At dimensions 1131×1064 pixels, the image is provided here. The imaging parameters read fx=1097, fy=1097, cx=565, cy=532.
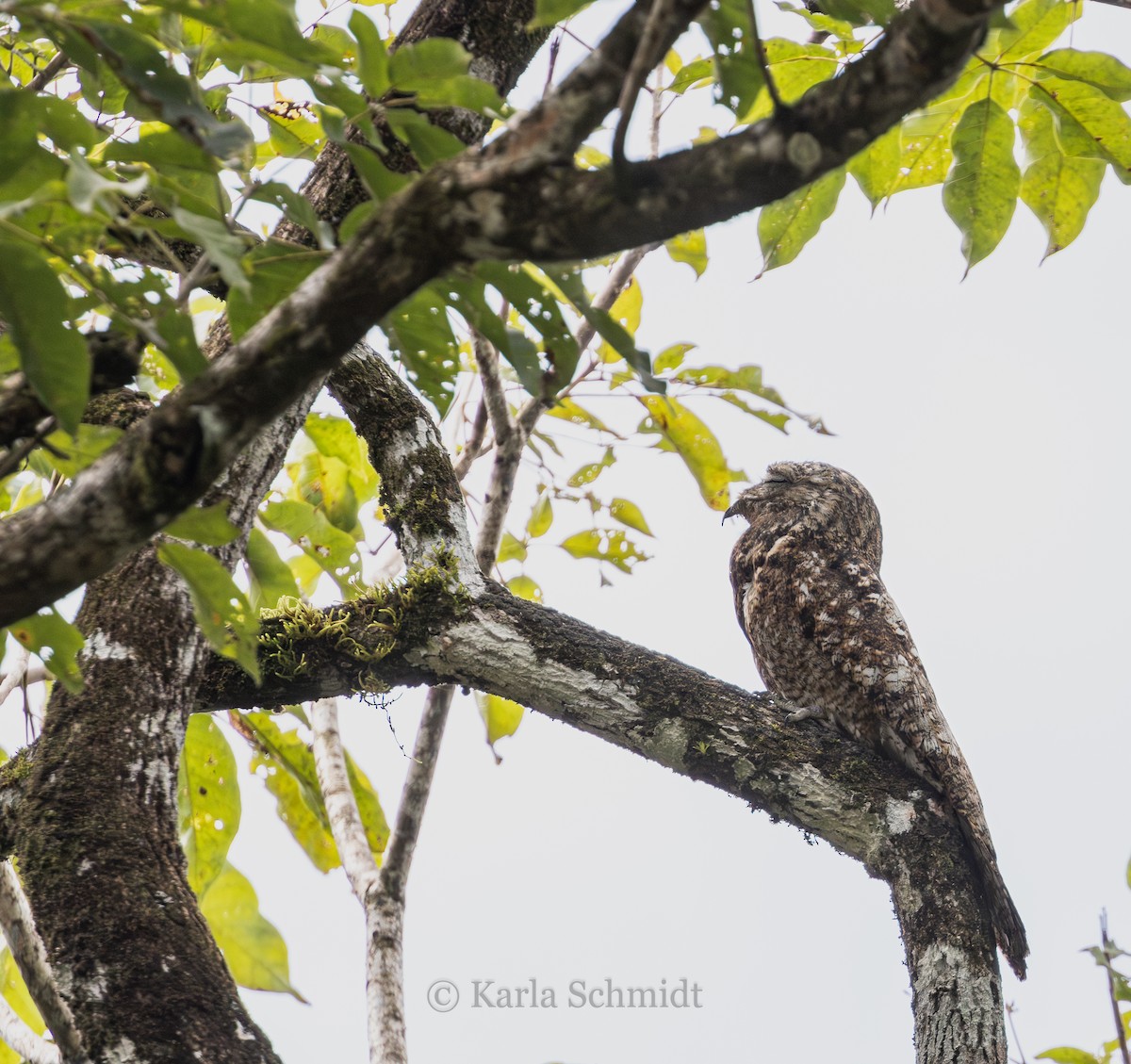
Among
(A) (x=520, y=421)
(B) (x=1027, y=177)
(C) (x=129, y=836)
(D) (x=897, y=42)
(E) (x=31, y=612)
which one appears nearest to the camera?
(D) (x=897, y=42)

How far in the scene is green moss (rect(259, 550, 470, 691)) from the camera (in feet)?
8.16

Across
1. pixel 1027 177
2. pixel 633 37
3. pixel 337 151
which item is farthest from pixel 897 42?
pixel 337 151

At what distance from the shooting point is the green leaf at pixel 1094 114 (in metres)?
2.00

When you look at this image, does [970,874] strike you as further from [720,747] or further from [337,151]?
[337,151]

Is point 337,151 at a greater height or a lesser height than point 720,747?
greater

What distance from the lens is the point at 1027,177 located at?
228 centimetres

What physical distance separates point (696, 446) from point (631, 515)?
1.76 ft

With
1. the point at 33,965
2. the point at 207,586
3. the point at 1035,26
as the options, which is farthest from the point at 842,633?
the point at 33,965

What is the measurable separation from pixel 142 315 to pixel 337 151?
5.29ft

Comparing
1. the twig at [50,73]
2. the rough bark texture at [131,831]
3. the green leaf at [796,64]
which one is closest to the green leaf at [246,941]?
the rough bark texture at [131,831]

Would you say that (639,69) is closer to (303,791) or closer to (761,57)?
(761,57)

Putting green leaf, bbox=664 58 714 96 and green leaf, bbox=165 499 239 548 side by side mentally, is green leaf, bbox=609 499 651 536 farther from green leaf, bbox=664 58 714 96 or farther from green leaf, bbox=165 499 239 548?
green leaf, bbox=165 499 239 548

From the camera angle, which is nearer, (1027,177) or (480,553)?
(1027,177)

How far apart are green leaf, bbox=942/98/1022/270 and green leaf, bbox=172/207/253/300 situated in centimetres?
163
